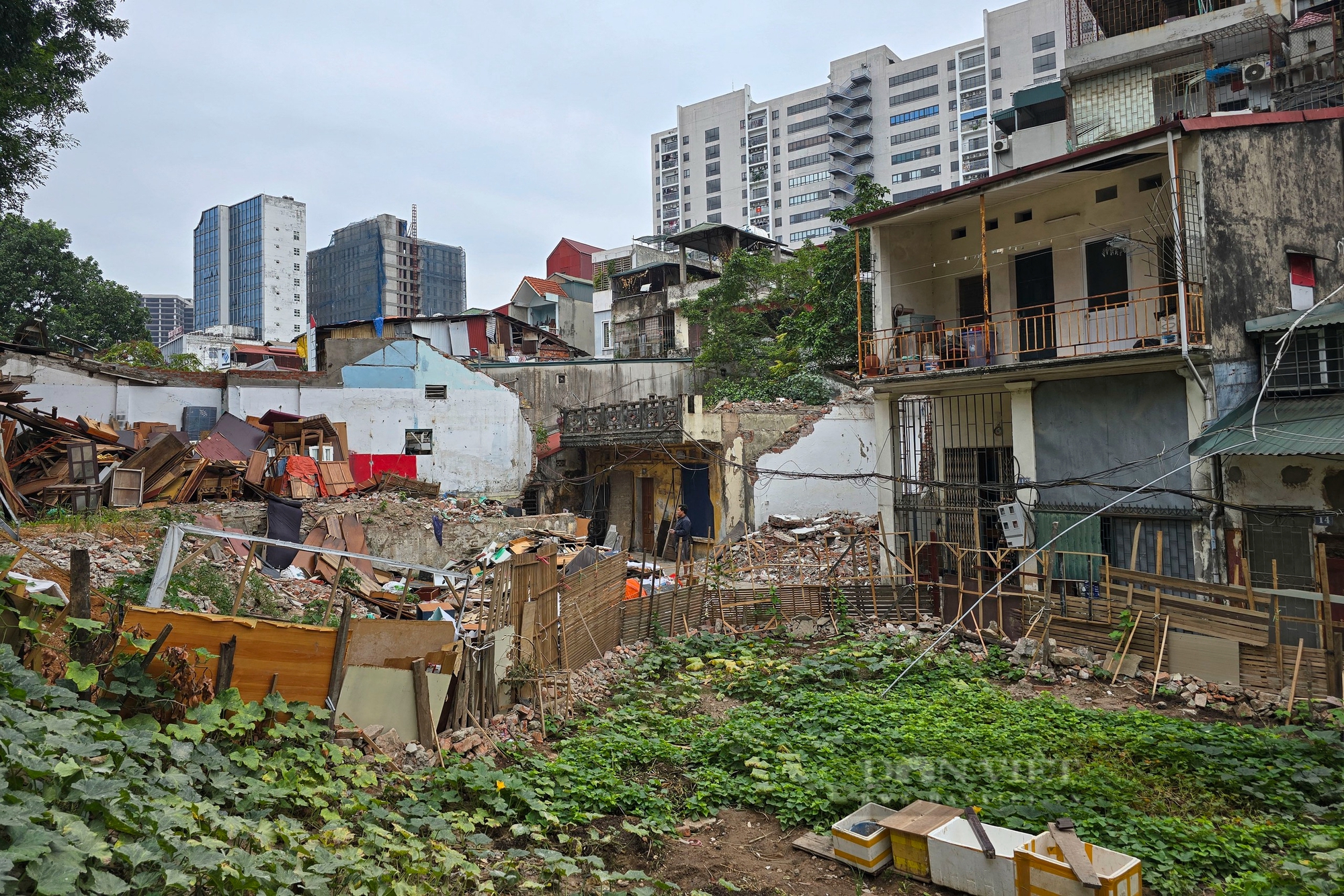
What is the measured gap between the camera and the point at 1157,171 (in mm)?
14203

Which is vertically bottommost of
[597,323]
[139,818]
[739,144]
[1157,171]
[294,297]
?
[139,818]

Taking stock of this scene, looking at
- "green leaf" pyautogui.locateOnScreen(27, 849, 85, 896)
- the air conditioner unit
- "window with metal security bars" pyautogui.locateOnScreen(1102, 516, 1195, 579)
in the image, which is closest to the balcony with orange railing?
"window with metal security bars" pyautogui.locateOnScreen(1102, 516, 1195, 579)

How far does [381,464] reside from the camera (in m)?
25.6

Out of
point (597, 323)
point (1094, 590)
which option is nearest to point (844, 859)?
point (1094, 590)

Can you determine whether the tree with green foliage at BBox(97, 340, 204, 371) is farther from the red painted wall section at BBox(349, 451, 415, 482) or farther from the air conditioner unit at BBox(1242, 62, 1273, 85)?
the air conditioner unit at BBox(1242, 62, 1273, 85)

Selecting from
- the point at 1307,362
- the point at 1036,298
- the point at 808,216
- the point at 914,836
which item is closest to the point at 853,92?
the point at 808,216

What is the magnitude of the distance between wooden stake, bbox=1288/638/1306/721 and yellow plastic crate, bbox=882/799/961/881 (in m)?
5.33

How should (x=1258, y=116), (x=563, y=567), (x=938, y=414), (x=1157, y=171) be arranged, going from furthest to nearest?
(x=938, y=414) → (x=563, y=567) → (x=1157, y=171) → (x=1258, y=116)

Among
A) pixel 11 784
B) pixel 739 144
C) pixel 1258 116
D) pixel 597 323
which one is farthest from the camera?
pixel 739 144

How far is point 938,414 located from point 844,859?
40.4ft

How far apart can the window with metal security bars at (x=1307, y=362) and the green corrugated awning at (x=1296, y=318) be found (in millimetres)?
191

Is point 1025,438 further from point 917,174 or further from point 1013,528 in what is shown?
point 917,174

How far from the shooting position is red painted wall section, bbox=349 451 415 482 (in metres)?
25.3

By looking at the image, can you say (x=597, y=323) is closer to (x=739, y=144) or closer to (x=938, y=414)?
(x=938, y=414)
